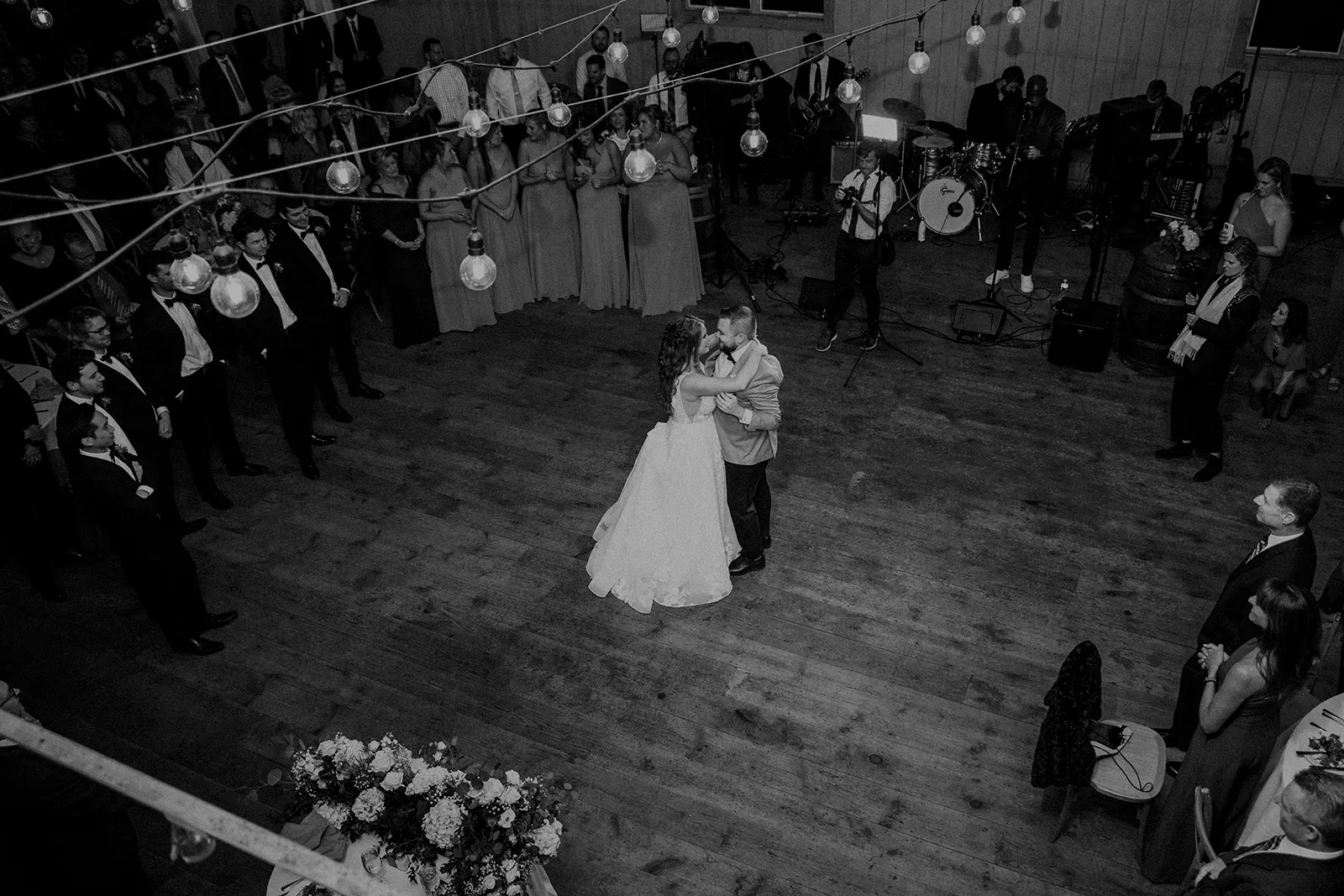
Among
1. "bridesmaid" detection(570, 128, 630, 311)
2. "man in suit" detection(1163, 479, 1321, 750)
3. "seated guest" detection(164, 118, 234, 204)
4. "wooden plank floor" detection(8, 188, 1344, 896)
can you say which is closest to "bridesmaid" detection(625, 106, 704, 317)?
"bridesmaid" detection(570, 128, 630, 311)

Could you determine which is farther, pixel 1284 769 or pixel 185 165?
pixel 185 165

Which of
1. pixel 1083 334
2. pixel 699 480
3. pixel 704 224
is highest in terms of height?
pixel 704 224

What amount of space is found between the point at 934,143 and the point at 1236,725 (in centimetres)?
737

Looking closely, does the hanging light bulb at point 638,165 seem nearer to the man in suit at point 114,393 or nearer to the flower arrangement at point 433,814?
the flower arrangement at point 433,814

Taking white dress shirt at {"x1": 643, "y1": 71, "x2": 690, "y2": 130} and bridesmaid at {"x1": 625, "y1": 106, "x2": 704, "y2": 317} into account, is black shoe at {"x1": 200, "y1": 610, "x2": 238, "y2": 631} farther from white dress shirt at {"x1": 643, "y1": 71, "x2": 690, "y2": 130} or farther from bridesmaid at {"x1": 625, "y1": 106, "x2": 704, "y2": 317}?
white dress shirt at {"x1": 643, "y1": 71, "x2": 690, "y2": 130}

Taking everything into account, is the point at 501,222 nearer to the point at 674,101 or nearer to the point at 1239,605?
the point at 674,101

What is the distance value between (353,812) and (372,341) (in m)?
5.95

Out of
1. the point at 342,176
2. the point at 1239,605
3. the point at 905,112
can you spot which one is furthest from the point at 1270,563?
the point at 905,112

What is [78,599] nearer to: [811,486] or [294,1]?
[811,486]

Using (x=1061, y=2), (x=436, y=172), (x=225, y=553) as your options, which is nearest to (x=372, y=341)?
(x=436, y=172)

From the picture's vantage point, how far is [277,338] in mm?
6195

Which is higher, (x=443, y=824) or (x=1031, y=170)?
(x=1031, y=170)

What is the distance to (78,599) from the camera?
5.82 meters

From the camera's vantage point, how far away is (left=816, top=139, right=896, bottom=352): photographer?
727 cm
